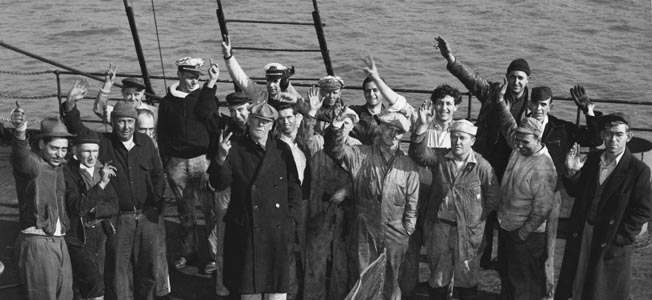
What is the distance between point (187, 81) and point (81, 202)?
70.8 inches

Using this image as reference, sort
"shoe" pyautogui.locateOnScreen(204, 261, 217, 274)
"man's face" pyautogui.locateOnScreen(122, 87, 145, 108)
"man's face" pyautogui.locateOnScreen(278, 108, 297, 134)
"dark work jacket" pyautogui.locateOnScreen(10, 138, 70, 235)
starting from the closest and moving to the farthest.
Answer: "dark work jacket" pyautogui.locateOnScreen(10, 138, 70, 235), "man's face" pyautogui.locateOnScreen(278, 108, 297, 134), "man's face" pyautogui.locateOnScreen(122, 87, 145, 108), "shoe" pyautogui.locateOnScreen(204, 261, 217, 274)

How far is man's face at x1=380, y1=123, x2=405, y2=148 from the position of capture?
7805 millimetres

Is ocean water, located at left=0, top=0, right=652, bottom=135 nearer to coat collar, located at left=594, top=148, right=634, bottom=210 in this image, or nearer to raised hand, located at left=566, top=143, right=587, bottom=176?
raised hand, located at left=566, top=143, right=587, bottom=176

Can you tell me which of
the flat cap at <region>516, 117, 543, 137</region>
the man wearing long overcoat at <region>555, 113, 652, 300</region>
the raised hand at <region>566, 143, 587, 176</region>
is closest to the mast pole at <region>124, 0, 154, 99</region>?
the flat cap at <region>516, 117, 543, 137</region>

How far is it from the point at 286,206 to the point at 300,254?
48.5 inches

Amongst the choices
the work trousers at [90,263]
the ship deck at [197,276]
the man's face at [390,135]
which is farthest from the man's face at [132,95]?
the man's face at [390,135]

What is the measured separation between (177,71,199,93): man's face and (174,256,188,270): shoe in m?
1.54

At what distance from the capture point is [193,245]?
9242 millimetres

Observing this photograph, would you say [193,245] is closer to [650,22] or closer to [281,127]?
[281,127]

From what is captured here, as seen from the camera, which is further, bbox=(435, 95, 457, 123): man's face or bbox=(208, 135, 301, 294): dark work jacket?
bbox=(435, 95, 457, 123): man's face

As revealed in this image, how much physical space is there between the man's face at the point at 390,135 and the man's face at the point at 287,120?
72cm

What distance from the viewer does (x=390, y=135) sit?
7828 millimetres

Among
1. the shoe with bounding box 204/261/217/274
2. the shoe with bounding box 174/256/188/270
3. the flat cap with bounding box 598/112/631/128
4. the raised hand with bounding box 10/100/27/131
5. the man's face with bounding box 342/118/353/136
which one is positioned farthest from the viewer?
the shoe with bounding box 174/256/188/270

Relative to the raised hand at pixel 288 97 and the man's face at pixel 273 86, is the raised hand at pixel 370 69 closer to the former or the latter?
the raised hand at pixel 288 97
